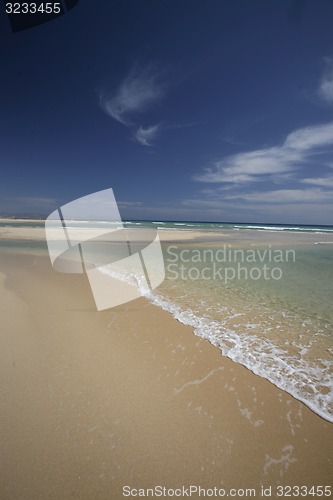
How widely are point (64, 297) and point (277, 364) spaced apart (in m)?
5.32

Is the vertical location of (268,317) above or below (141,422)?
above

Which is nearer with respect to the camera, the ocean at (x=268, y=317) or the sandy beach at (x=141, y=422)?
the sandy beach at (x=141, y=422)

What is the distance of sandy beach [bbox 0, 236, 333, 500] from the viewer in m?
2.19

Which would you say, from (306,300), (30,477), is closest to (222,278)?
(306,300)

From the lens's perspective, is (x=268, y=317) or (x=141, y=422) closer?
(x=141, y=422)

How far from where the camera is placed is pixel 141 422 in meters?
2.73

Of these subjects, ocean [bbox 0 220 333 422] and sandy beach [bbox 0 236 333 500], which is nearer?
sandy beach [bbox 0 236 333 500]

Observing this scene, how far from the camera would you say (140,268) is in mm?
10039

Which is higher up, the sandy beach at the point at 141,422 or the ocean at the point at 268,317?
the ocean at the point at 268,317

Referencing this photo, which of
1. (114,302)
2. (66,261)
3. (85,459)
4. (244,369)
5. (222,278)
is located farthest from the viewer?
(66,261)

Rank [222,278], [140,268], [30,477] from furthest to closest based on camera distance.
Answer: [140,268], [222,278], [30,477]

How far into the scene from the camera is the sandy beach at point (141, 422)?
2.19 m

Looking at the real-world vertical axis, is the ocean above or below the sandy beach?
above

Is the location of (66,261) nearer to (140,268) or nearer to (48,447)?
(140,268)
